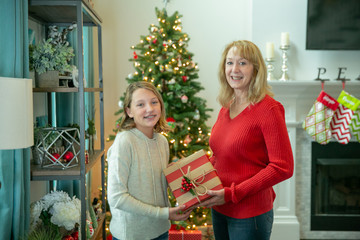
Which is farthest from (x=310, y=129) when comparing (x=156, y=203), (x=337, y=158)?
(x=156, y=203)

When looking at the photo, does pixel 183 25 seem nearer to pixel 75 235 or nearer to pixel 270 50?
pixel 270 50

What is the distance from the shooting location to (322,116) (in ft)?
10.6

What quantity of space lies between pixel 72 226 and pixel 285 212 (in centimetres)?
227

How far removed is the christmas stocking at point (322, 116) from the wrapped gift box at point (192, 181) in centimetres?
196

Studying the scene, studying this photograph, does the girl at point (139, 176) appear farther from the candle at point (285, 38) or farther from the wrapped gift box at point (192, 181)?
the candle at point (285, 38)

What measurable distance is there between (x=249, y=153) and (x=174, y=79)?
1.72 meters

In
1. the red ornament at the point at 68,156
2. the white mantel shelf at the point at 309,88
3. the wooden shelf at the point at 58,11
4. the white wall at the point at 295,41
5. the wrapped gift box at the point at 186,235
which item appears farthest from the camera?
the white wall at the point at 295,41

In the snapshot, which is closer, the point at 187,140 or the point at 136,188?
the point at 136,188

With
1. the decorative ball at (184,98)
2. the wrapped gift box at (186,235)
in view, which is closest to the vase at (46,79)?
the decorative ball at (184,98)

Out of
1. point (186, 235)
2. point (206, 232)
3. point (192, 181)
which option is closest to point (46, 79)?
point (192, 181)

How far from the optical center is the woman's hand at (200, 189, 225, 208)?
5.18 feet

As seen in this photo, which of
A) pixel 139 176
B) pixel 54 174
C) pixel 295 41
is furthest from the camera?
pixel 295 41

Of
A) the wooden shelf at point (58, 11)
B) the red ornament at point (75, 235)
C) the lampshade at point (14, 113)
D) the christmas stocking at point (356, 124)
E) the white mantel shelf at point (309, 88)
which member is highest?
the wooden shelf at point (58, 11)

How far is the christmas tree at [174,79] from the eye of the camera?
10.5 ft
